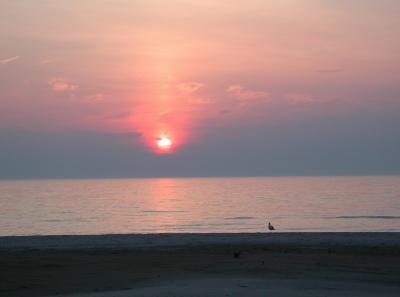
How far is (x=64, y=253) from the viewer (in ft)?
89.1

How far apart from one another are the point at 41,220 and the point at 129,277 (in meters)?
47.1

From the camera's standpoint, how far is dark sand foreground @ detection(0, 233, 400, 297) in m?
15.4

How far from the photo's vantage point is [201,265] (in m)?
22.3

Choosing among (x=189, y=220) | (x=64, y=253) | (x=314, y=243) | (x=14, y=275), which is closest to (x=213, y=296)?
(x=14, y=275)

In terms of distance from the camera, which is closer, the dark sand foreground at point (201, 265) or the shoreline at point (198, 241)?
the dark sand foreground at point (201, 265)

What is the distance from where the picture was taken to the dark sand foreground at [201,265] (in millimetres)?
15391

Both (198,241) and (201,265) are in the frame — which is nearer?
(201,265)

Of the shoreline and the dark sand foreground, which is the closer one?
the dark sand foreground

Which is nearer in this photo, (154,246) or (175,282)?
(175,282)

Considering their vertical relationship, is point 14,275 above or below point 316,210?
below

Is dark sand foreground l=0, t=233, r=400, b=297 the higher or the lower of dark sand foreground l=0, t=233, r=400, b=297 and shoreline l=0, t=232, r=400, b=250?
the lower

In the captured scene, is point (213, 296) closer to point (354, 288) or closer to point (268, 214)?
point (354, 288)

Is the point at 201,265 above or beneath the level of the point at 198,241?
beneath

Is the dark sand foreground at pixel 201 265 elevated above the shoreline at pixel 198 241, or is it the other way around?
the shoreline at pixel 198 241
